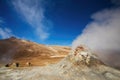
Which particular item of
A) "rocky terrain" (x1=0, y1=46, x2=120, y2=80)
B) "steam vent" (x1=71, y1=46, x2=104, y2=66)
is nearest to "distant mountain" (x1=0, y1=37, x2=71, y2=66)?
"steam vent" (x1=71, y1=46, x2=104, y2=66)

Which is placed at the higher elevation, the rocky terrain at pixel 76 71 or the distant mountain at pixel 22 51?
the distant mountain at pixel 22 51

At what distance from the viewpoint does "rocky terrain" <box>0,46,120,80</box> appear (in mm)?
12641

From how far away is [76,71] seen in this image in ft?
43.3

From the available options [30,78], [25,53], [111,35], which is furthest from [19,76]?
[25,53]

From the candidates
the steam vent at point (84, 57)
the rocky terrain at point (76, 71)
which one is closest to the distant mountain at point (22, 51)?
the steam vent at point (84, 57)

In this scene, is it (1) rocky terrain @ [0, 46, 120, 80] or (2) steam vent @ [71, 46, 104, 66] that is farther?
(2) steam vent @ [71, 46, 104, 66]

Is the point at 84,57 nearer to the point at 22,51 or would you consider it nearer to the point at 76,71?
the point at 76,71

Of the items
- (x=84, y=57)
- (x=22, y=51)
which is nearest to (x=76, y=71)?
(x=84, y=57)

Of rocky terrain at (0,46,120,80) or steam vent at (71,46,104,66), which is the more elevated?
steam vent at (71,46,104,66)

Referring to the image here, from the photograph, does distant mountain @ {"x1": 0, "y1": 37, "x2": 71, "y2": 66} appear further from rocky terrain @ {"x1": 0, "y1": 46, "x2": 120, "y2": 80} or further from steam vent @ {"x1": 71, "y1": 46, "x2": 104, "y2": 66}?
rocky terrain @ {"x1": 0, "y1": 46, "x2": 120, "y2": 80}

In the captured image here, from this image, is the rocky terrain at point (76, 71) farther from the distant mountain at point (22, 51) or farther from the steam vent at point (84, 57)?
the distant mountain at point (22, 51)

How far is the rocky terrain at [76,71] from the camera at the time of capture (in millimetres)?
12641

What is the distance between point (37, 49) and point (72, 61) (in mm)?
35771

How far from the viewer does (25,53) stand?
44.5 meters
